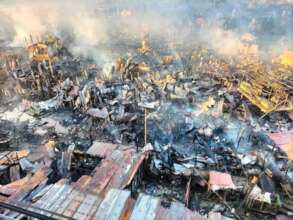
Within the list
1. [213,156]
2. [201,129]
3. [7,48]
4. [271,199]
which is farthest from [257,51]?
[7,48]

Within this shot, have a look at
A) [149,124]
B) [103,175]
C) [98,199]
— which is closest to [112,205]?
[98,199]

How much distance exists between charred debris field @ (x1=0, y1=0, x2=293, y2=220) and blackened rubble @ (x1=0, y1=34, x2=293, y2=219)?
0.04 m

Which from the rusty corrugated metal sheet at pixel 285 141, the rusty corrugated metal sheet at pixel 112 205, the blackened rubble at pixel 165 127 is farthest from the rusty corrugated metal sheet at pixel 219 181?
the rusty corrugated metal sheet at pixel 112 205

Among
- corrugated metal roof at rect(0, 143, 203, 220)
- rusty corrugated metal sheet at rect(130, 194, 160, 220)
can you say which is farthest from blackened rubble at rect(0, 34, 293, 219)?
rusty corrugated metal sheet at rect(130, 194, 160, 220)

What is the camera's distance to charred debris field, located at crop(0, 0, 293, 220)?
5453 millimetres

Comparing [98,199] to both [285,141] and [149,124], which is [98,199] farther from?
[285,141]

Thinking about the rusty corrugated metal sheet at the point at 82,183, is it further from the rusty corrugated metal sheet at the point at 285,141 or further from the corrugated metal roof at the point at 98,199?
the rusty corrugated metal sheet at the point at 285,141

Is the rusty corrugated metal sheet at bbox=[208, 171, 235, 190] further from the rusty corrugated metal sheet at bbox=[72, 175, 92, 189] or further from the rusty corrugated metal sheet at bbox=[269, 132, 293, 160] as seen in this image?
the rusty corrugated metal sheet at bbox=[72, 175, 92, 189]

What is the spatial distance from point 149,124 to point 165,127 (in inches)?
26.8

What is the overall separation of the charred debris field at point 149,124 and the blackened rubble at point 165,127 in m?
0.04

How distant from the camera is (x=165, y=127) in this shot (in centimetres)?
950

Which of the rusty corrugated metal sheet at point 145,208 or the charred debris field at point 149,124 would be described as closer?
the rusty corrugated metal sheet at point 145,208

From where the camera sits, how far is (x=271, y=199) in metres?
6.32

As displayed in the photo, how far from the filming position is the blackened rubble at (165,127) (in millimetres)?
6777
